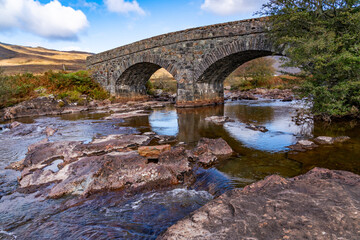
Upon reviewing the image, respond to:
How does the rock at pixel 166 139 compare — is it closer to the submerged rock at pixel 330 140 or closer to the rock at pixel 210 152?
the rock at pixel 210 152

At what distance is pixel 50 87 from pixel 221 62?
44.9 ft

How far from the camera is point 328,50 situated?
6.36 metres

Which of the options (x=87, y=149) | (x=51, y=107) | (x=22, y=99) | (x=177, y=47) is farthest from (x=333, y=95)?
(x=22, y=99)

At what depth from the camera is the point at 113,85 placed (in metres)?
18.8

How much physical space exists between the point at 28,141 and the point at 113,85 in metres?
12.5

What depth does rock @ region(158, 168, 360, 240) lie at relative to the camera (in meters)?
1.61

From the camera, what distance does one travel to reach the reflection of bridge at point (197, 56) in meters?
10.6

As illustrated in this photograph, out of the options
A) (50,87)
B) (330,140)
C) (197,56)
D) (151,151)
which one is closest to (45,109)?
(50,87)

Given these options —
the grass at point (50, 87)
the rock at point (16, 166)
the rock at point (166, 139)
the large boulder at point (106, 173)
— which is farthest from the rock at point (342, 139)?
the grass at point (50, 87)

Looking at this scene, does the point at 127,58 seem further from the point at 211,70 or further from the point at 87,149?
the point at 87,149

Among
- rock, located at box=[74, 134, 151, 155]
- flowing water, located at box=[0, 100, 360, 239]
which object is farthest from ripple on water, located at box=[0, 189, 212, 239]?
rock, located at box=[74, 134, 151, 155]

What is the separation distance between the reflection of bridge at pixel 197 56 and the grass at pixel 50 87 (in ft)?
6.93

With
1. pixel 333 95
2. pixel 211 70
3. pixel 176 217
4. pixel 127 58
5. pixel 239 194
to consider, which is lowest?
pixel 176 217

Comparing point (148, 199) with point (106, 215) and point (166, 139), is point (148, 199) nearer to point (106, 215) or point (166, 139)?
point (106, 215)
